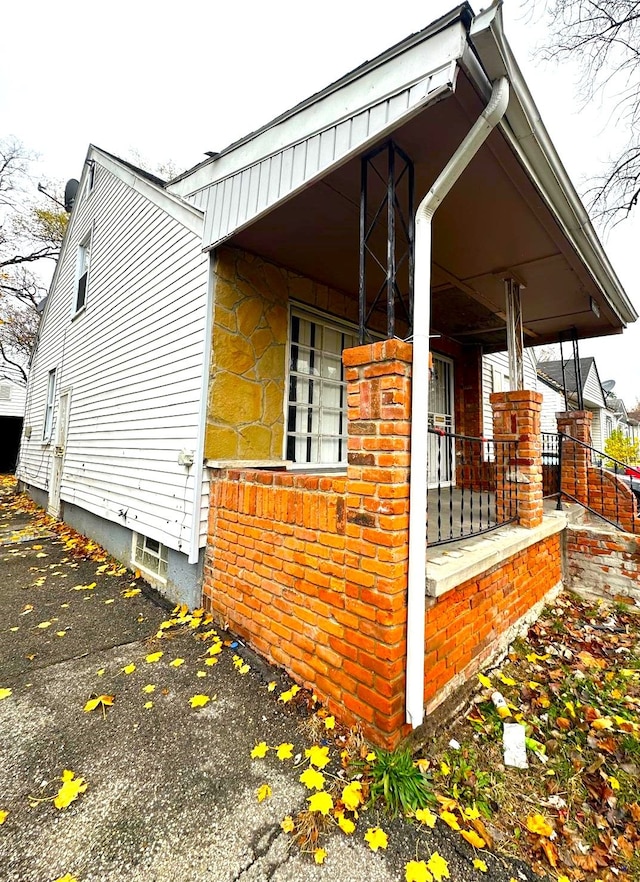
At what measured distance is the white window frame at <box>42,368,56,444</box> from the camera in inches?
339

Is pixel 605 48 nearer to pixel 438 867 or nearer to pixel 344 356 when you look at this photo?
pixel 344 356

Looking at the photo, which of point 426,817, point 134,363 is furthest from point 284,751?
point 134,363

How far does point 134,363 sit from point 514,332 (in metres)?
4.52

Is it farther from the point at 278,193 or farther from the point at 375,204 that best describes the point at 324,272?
the point at 278,193

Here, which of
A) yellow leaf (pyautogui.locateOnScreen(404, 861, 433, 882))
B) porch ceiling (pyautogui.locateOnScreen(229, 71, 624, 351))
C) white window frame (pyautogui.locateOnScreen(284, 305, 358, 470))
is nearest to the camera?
yellow leaf (pyautogui.locateOnScreen(404, 861, 433, 882))

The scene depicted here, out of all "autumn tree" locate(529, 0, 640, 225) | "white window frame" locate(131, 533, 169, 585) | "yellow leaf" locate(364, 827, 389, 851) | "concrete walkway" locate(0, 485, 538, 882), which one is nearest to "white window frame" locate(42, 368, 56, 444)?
"white window frame" locate(131, 533, 169, 585)

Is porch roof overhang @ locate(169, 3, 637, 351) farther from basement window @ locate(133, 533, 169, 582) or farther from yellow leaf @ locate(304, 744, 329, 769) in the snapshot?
basement window @ locate(133, 533, 169, 582)

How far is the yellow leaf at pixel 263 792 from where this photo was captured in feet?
5.53

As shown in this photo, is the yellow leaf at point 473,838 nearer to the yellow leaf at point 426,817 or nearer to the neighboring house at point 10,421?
the yellow leaf at point 426,817

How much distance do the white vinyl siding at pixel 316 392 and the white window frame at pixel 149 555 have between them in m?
1.67

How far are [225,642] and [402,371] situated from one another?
2475 millimetres

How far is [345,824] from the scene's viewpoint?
1571 mm

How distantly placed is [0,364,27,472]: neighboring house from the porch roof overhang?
18691 millimetres

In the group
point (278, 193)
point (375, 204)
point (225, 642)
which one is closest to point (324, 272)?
point (375, 204)
